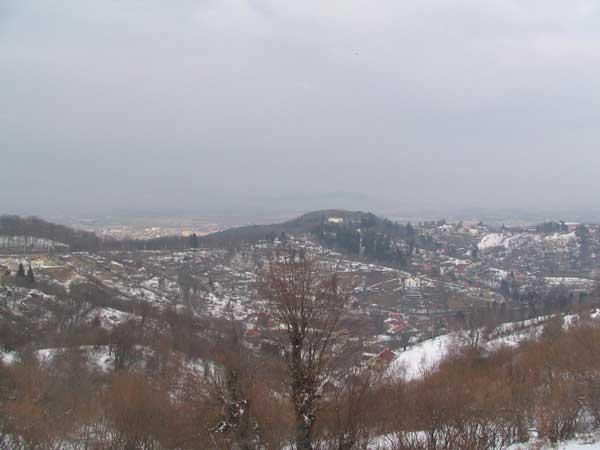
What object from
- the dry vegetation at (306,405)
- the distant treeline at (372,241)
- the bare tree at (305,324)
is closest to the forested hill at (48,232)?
the distant treeline at (372,241)

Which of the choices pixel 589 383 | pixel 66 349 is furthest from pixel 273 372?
pixel 66 349

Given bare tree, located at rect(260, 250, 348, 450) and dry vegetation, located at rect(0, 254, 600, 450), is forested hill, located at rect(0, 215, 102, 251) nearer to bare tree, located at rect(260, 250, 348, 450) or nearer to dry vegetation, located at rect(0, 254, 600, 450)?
dry vegetation, located at rect(0, 254, 600, 450)

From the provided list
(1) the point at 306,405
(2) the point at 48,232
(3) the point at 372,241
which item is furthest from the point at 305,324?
(3) the point at 372,241

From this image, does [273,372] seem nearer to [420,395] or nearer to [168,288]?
[420,395]

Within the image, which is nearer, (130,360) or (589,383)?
(589,383)

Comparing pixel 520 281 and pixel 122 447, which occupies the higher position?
pixel 122 447
